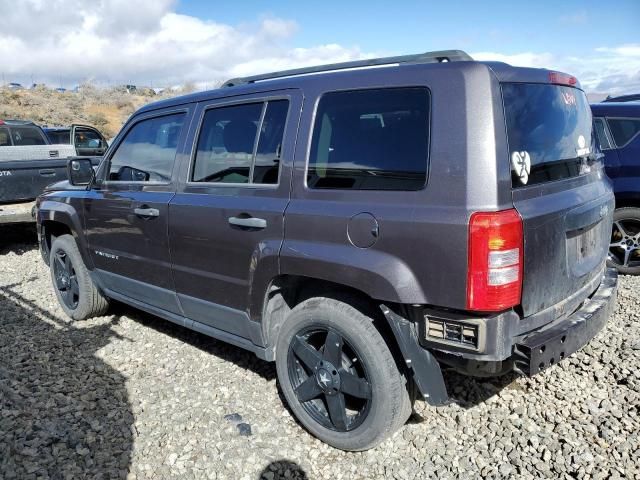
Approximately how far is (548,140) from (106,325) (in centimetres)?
413

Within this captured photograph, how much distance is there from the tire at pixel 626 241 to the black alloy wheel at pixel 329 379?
160 inches

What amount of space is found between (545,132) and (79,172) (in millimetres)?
3669

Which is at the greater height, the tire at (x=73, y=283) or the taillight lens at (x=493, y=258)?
the taillight lens at (x=493, y=258)

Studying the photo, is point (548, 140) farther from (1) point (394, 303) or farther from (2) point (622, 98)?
(2) point (622, 98)

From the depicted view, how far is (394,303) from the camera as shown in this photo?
250 cm

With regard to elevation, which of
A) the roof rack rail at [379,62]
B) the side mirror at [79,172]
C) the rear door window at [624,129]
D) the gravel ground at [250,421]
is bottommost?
the gravel ground at [250,421]

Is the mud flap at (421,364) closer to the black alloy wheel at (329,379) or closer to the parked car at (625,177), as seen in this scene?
the black alloy wheel at (329,379)

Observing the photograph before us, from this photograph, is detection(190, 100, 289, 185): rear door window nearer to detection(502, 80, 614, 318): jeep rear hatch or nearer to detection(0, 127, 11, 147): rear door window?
detection(502, 80, 614, 318): jeep rear hatch

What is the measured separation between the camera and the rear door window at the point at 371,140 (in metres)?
2.44

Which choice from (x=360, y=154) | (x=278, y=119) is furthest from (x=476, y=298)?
(x=278, y=119)

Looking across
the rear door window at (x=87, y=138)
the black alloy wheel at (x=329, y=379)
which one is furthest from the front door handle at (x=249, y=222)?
the rear door window at (x=87, y=138)

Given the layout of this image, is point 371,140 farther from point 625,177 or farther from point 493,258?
point 625,177

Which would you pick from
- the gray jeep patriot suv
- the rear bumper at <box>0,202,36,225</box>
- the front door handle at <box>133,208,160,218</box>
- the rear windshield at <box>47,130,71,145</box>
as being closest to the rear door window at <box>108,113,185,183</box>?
the gray jeep patriot suv

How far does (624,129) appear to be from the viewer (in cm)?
574
